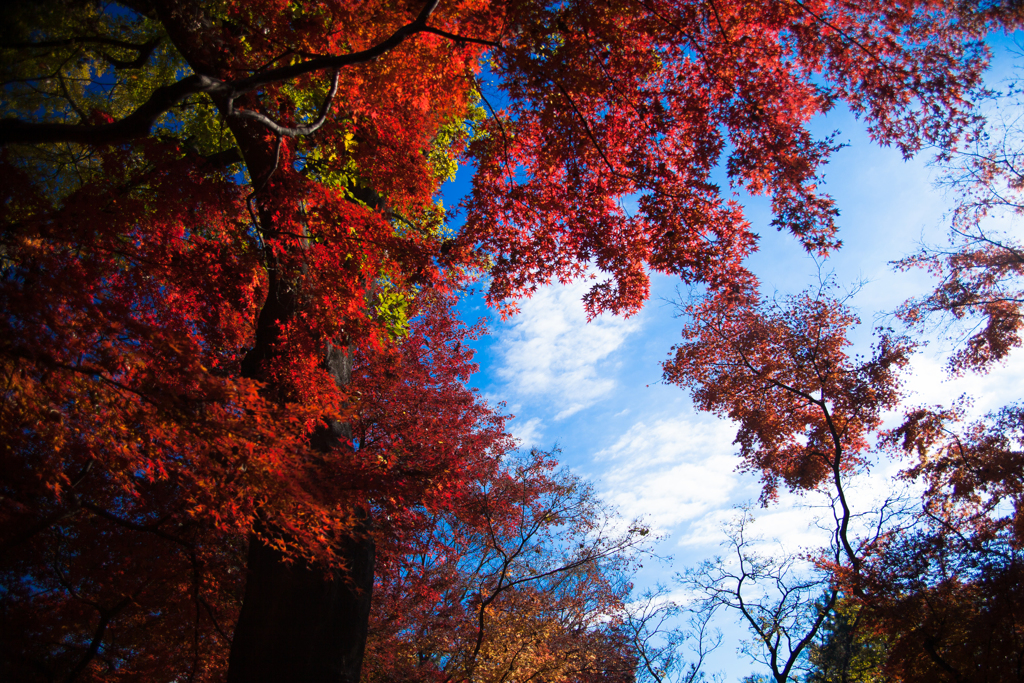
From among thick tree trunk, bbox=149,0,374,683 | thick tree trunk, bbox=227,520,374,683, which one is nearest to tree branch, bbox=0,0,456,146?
thick tree trunk, bbox=149,0,374,683

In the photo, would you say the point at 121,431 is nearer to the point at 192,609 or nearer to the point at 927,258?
the point at 192,609

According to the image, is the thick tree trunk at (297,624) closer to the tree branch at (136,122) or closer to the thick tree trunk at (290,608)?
the thick tree trunk at (290,608)

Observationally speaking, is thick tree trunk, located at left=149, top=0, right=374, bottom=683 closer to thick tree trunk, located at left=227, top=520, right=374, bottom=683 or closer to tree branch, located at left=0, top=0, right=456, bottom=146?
thick tree trunk, located at left=227, top=520, right=374, bottom=683

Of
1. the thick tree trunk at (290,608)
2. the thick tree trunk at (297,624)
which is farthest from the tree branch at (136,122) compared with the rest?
the thick tree trunk at (297,624)

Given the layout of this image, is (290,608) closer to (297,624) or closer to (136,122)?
(297,624)

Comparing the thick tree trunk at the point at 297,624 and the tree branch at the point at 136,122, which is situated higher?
the tree branch at the point at 136,122

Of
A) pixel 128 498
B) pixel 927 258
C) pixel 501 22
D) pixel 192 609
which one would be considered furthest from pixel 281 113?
pixel 927 258

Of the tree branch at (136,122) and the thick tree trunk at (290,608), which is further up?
the tree branch at (136,122)

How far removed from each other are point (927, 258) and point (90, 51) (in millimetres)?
16511

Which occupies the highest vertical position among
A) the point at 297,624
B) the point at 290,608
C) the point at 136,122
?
the point at 136,122

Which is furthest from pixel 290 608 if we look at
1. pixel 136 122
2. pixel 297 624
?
pixel 136 122

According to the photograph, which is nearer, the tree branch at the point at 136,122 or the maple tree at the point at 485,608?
the tree branch at the point at 136,122

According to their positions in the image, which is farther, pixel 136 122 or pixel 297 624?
pixel 297 624

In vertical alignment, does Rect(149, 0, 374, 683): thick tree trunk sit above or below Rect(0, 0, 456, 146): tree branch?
below
